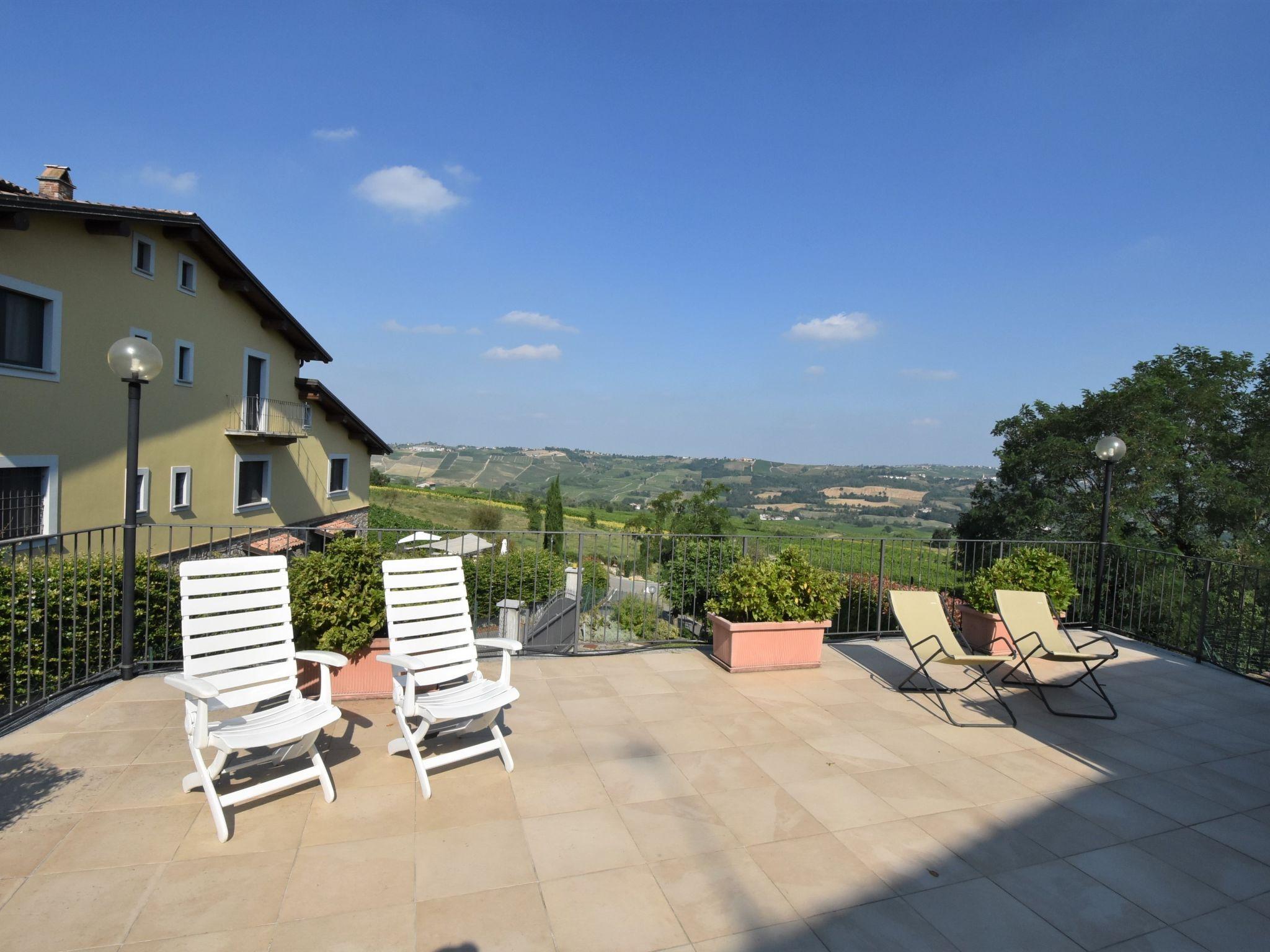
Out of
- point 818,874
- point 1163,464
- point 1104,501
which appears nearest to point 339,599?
point 818,874

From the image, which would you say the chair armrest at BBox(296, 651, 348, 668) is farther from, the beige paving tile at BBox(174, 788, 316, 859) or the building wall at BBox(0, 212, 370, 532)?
the building wall at BBox(0, 212, 370, 532)

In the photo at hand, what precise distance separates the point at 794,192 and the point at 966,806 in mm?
14196

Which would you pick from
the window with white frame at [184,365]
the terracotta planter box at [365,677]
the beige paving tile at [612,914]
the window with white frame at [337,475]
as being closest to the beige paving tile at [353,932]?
the beige paving tile at [612,914]

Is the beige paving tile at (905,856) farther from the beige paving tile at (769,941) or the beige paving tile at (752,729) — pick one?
the beige paving tile at (752,729)

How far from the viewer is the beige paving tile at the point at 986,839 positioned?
2.67 metres

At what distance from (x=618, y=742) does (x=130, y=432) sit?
3779mm

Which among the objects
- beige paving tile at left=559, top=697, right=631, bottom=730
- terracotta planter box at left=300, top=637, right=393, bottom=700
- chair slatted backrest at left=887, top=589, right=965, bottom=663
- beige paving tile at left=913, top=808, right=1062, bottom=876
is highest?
chair slatted backrest at left=887, top=589, right=965, bottom=663

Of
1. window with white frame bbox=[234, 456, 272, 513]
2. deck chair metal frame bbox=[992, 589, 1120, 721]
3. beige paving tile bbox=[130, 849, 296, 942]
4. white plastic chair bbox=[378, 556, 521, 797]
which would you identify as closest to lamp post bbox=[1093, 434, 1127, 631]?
deck chair metal frame bbox=[992, 589, 1120, 721]

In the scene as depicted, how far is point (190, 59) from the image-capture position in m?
11.4

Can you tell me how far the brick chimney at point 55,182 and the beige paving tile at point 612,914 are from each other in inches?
698

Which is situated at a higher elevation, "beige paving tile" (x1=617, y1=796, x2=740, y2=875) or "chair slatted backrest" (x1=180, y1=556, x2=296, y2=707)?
"chair slatted backrest" (x1=180, y1=556, x2=296, y2=707)

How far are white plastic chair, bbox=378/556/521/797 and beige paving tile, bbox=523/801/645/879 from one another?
21.8 inches

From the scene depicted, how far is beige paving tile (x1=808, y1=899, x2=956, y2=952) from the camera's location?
2.14m

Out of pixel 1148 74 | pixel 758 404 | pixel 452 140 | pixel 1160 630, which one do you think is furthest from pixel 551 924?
pixel 758 404
